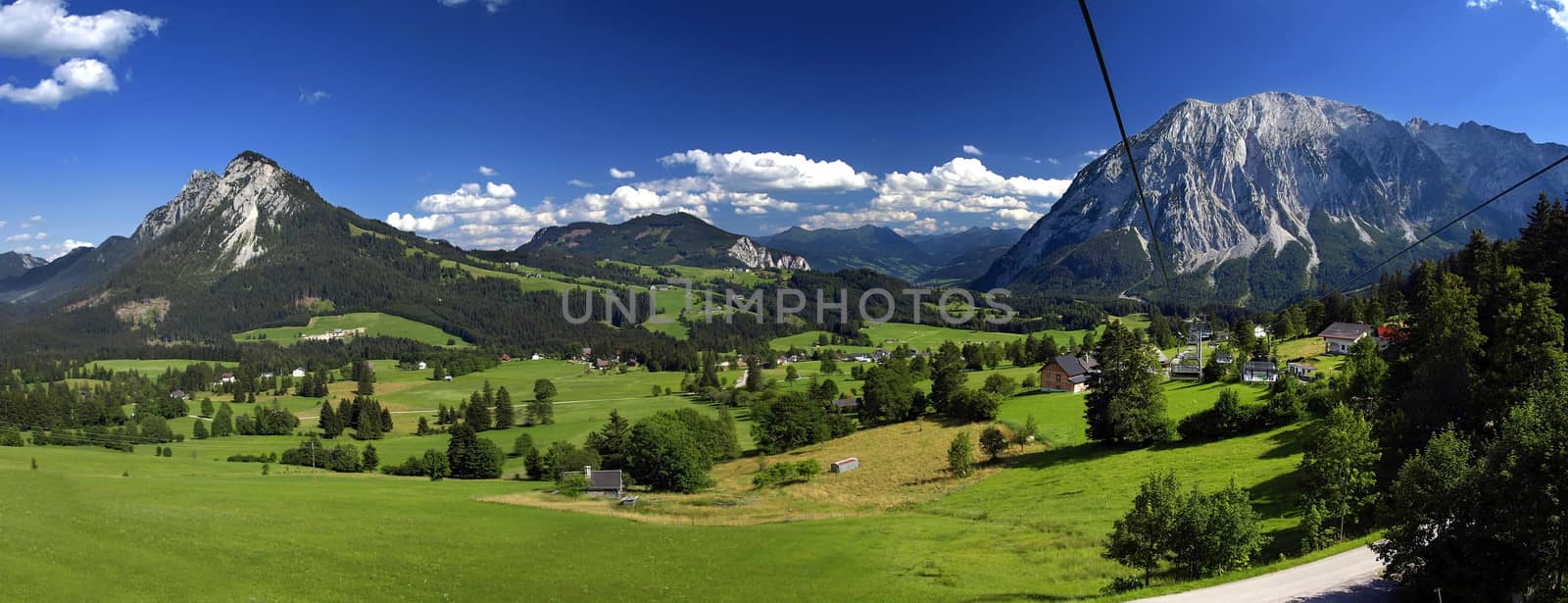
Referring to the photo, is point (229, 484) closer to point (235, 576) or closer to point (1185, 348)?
point (235, 576)

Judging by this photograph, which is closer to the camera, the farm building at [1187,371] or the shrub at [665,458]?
the shrub at [665,458]

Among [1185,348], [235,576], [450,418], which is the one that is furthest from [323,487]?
[1185,348]

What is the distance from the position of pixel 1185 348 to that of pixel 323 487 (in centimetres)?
12239

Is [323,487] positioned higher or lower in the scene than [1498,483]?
lower

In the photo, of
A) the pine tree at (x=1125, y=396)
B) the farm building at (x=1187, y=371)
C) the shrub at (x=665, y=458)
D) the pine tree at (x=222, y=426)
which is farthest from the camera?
the pine tree at (x=222, y=426)

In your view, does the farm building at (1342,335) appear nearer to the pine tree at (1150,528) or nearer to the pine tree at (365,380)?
the pine tree at (1150,528)

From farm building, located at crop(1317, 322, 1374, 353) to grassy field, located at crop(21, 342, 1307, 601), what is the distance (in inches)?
1128

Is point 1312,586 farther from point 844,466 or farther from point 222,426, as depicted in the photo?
point 222,426

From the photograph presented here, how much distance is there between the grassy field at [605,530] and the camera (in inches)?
1065

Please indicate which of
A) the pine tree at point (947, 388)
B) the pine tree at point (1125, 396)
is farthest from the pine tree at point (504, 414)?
the pine tree at point (1125, 396)

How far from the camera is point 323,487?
52375 millimetres

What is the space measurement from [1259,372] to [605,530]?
6656cm

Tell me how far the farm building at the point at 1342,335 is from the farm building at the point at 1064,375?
87.0 ft

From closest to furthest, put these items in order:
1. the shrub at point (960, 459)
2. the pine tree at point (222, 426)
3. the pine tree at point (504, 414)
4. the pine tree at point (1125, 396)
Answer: the pine tree at point (1125, 396)
the shrub at point (960, 459)
the pine tree at point (222, 426)
the pine tree at point (504, 414)
